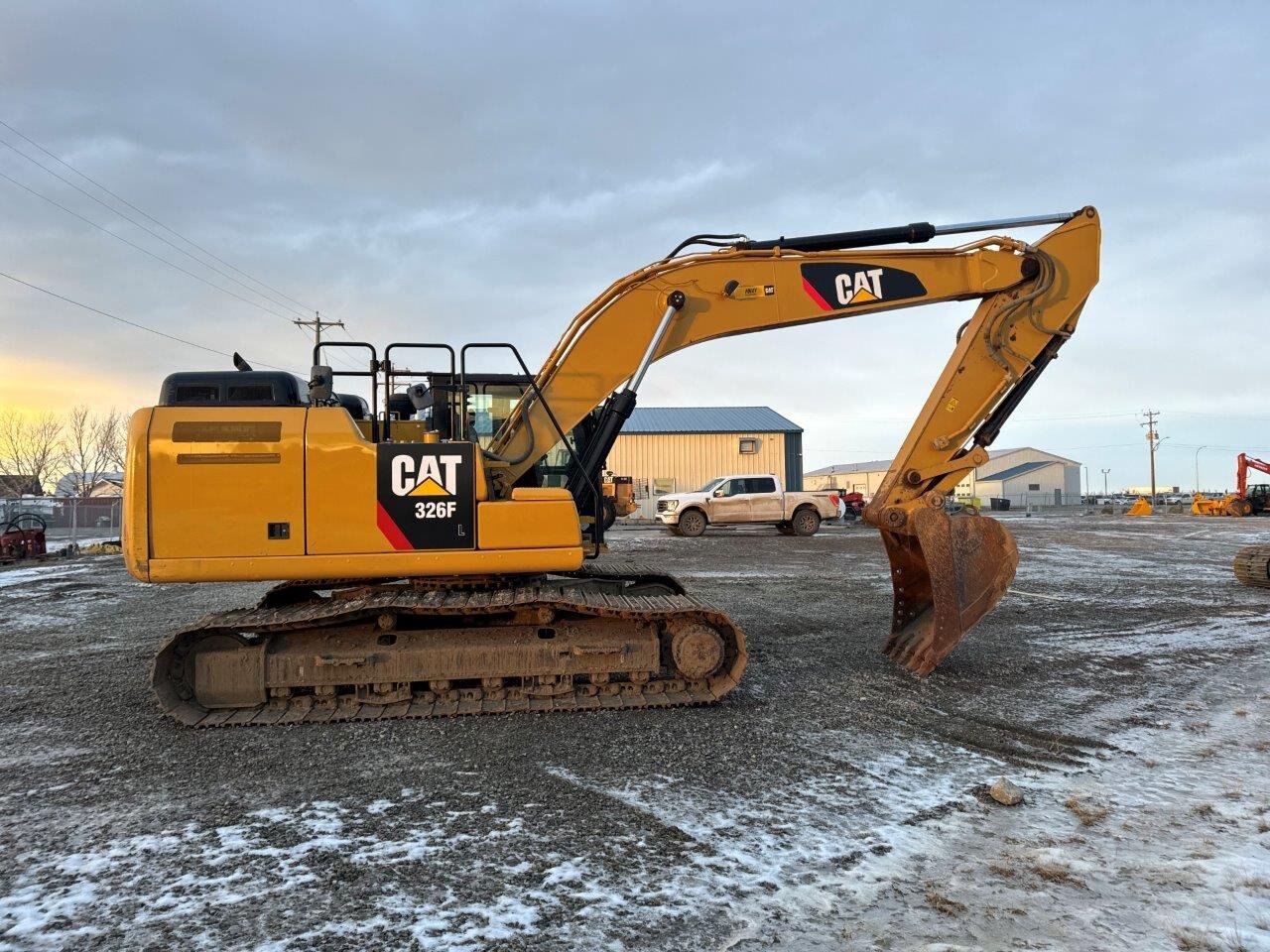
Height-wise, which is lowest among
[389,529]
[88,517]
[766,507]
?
[88,517]

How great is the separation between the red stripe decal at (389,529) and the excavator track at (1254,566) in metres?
12.8

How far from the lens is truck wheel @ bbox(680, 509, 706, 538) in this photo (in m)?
25.3

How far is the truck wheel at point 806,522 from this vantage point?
2522 centimetres

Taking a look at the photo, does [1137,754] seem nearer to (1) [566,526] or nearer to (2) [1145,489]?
(1) [566,526]

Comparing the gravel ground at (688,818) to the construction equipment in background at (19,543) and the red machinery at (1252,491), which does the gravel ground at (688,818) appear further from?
the red machinery at (1252,491)

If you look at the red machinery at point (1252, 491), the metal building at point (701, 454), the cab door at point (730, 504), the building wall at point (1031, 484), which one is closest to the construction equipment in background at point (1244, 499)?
the red machinery at point (1252, 491)

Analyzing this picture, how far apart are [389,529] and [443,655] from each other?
3.35 feet

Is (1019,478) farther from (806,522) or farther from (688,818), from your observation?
(688,818)

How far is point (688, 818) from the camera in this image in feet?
12.7

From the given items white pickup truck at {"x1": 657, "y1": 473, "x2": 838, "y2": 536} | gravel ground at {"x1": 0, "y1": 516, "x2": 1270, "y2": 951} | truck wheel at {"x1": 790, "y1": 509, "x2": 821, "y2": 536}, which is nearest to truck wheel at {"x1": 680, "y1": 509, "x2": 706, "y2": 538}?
white pickup truck at {"x1": 657, "y1": 473, "x2": 838, "y2": 536}

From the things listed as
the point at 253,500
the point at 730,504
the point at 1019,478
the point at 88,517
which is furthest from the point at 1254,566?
the point at 1019,478

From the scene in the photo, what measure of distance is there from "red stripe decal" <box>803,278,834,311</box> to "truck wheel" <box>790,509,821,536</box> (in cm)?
1918

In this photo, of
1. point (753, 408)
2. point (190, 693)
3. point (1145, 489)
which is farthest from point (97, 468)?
point (1145, 489)

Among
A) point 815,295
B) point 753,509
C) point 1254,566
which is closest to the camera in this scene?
point 815,295
